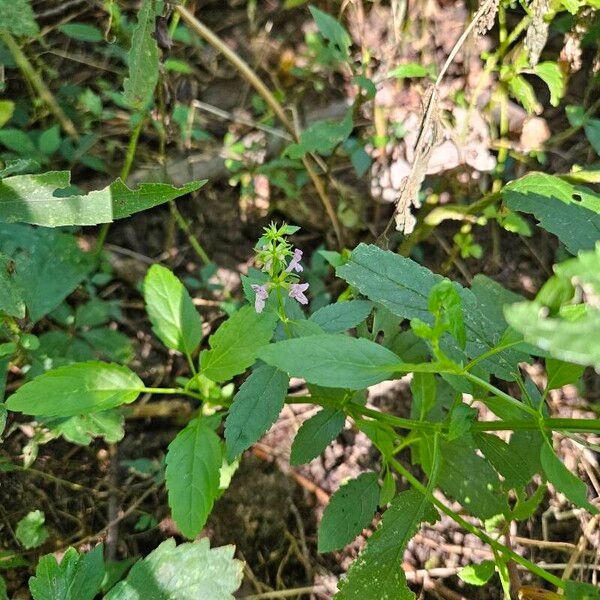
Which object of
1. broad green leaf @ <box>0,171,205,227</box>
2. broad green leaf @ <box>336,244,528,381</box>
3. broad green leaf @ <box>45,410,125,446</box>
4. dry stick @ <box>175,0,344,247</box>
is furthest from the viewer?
dry stick @ <box>175,0,344,247</box>

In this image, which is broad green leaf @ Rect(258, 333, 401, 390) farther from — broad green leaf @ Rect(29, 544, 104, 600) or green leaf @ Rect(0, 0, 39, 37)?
green leaf @ Rect(0, 0, 39, 37)

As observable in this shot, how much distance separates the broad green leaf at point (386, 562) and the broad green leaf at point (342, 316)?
0.41 metres

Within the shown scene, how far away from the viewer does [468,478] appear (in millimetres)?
1423

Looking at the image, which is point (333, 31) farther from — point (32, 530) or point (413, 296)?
point (32, 530)

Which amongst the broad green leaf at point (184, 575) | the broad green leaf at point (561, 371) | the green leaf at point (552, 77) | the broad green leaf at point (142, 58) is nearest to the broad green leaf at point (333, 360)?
the broad green leaf at point (561, 371)

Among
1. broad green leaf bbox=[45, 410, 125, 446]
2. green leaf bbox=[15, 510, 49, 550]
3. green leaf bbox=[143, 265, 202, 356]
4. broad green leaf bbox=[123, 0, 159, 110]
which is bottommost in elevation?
green leaf bbox=[15, 510, 49, 550]

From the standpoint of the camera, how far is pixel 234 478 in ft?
6.69

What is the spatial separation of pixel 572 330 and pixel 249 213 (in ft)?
6.38

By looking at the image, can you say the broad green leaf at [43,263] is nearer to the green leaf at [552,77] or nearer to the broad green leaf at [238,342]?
Result: the broad green leaf at [238,342]

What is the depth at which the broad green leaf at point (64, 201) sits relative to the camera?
1.34m

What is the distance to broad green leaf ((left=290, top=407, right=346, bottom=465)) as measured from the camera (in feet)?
4.75

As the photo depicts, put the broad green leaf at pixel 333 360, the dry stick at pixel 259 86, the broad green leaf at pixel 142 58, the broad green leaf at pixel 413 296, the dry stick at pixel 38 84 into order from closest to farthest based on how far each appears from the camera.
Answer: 1. the broad green leaf at pixel 333 360
2. the broad green leaf at pixel 413 296
3. the broad green leaf at pixel 142 58
4. the dry stick at pixel 259 86
5. the dry stick at pixel 38 84

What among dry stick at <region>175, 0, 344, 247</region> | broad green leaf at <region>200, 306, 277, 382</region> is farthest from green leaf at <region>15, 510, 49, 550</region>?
dry stick at <region>175, 0, 344, 247</region>

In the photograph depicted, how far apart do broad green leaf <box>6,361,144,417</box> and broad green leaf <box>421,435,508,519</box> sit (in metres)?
0.72
